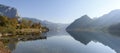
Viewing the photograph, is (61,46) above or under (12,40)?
under

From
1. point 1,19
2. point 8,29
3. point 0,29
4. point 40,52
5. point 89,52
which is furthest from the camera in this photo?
point 1,19

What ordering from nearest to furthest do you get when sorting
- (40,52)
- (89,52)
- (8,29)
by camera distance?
(40,52) → (89,52) → (8,29)

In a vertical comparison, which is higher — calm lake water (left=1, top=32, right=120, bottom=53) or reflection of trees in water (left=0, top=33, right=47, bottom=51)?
reflection of trees in water (left=0, top=33, right=47, bottom=51)

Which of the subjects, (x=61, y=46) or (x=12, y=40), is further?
(x=12, y=40)

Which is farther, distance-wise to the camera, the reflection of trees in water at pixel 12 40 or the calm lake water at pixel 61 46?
the reflection of trees in water at pixel 12 40

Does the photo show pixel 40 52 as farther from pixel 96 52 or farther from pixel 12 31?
pixel 12 31

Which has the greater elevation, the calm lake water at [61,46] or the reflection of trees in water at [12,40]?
the reflection of trees in water at [12,40]

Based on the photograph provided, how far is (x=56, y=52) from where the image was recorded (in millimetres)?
51094

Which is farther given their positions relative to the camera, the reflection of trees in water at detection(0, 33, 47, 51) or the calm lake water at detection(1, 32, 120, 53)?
the reflection of trees in water at detection(0, 33, 47, 51)

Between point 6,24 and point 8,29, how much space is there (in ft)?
29.3

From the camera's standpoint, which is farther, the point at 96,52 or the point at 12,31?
the point at 12,31

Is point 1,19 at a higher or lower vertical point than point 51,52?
higher

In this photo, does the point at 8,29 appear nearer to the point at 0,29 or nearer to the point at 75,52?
the point at 0,29

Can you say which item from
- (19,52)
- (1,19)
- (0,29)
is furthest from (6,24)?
(19,52)
